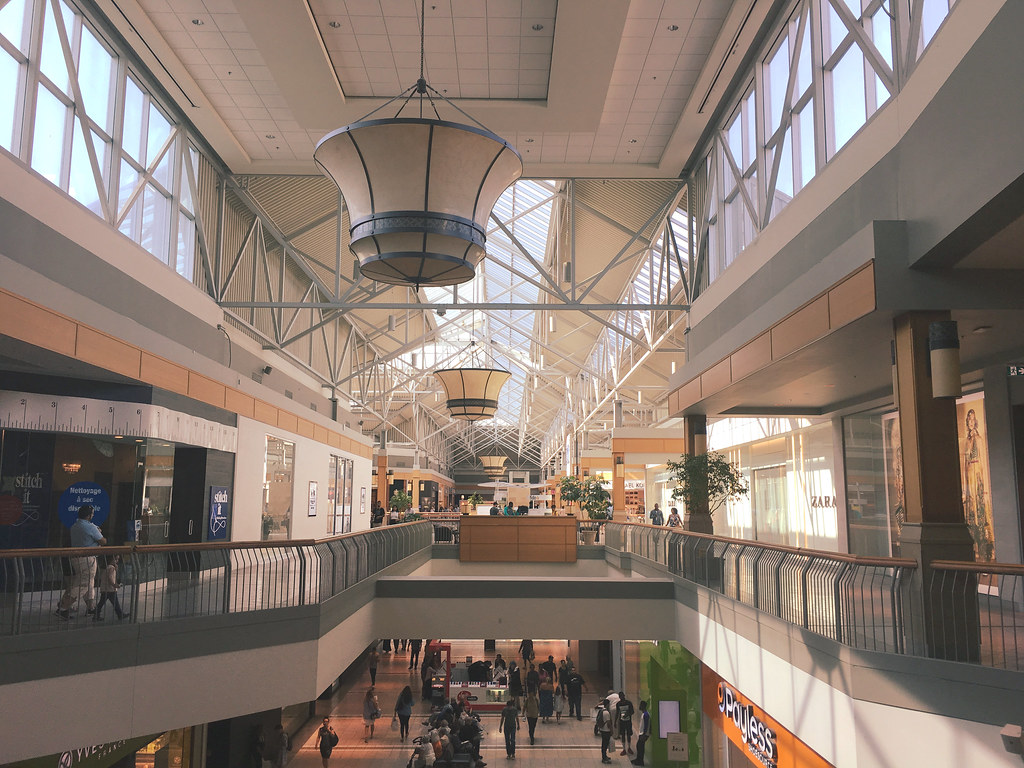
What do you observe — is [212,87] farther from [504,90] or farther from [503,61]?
[503,61]

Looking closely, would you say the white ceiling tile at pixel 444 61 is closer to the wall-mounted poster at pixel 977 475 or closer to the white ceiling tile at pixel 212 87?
the white ceiling tile at pixel 212 87

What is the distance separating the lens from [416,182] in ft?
26.2

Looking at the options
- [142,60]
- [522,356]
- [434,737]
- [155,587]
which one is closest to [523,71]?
[142,60]

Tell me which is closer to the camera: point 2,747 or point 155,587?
point 2,747

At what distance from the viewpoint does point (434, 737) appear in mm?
16578

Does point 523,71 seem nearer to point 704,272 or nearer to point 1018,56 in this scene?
point 704,272

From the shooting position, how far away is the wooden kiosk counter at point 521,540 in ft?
76.9

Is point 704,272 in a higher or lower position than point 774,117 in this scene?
lower

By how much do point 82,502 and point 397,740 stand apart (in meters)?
12.1

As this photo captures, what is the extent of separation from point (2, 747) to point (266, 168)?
13.3m

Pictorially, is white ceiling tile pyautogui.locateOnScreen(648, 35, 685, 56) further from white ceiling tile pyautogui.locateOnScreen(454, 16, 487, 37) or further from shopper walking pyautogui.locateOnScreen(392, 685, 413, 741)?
shopper walking pyautogui.locateOnScreen(392, 685, 413, 741)

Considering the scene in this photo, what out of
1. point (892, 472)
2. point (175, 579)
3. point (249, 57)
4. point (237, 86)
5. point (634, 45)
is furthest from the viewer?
point (892, 472)

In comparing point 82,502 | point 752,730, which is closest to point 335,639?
point 82,502

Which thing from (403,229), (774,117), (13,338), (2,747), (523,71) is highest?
(523,71)
